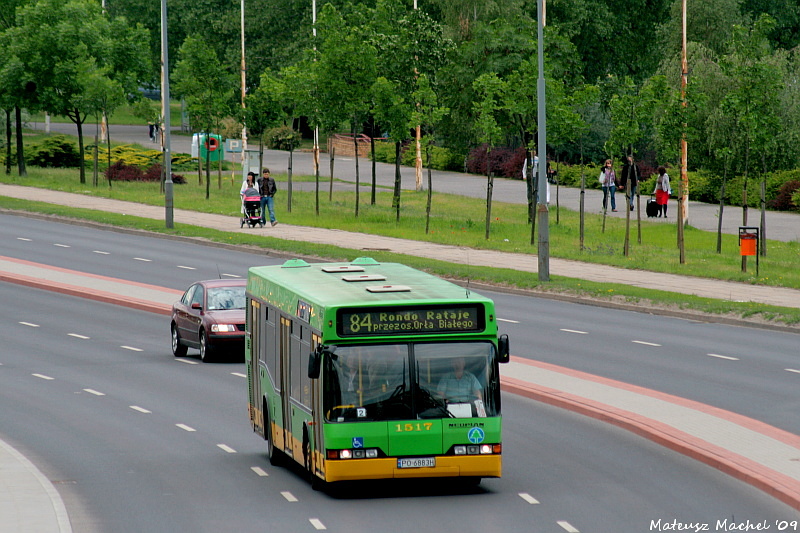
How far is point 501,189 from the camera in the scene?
2448 inches

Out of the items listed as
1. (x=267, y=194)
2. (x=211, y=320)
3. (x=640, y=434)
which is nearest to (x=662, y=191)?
(x=267, y=194)

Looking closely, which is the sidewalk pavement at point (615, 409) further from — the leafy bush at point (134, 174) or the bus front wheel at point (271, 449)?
the leafy bush at point (134, 174)

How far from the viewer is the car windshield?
23984mm

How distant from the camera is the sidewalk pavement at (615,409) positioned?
1284 centimetres

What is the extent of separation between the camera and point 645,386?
1934cm

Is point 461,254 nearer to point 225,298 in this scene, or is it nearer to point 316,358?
point 225,298

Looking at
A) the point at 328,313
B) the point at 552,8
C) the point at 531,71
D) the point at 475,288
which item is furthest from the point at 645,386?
the point at 552,8

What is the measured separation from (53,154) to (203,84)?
16739 mm

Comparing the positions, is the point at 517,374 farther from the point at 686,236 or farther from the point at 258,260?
the point at 686,236

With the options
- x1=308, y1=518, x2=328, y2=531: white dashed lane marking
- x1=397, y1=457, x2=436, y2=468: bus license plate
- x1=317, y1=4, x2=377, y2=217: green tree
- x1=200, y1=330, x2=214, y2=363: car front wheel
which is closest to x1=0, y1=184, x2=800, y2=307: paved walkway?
x1=317, y1=4, x2=377, y2=217: green tree

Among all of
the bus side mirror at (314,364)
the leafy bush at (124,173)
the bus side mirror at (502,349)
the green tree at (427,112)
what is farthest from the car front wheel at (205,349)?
the leafy bush at (124,173)

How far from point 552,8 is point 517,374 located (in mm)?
50256

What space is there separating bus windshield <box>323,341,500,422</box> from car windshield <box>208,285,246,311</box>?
11.4m

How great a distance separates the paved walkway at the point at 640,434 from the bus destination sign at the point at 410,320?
→ 3.28 meters
